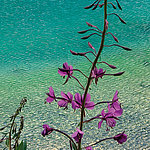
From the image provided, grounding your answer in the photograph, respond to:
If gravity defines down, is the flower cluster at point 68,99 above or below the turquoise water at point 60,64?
above

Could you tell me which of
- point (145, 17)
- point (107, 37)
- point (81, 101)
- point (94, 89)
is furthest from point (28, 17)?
point (81, 101)

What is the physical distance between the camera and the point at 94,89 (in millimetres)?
1750

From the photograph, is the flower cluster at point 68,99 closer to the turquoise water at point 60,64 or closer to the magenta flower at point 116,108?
the magenta flower at point 116,108

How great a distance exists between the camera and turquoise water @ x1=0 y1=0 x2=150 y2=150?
1.33 m

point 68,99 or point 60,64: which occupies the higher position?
point 68,99

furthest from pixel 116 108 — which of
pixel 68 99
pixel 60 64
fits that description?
pixel 60 64

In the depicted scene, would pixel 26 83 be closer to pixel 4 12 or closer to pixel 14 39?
pixel 14 39

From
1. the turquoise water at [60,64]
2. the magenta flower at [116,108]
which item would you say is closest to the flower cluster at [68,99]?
the magenta flower at [116,108]

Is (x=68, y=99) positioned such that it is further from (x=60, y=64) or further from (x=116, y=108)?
(x=60, y=64)

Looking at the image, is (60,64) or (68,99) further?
(60,64)

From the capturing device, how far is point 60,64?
2.19 metres

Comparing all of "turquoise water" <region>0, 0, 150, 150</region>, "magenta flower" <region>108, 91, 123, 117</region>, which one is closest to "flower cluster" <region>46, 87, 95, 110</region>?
"magenta flower" <region>108, 91, 123, 117</region>

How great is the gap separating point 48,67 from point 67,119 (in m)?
0.82

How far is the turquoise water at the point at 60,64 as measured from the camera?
1.33 metres
